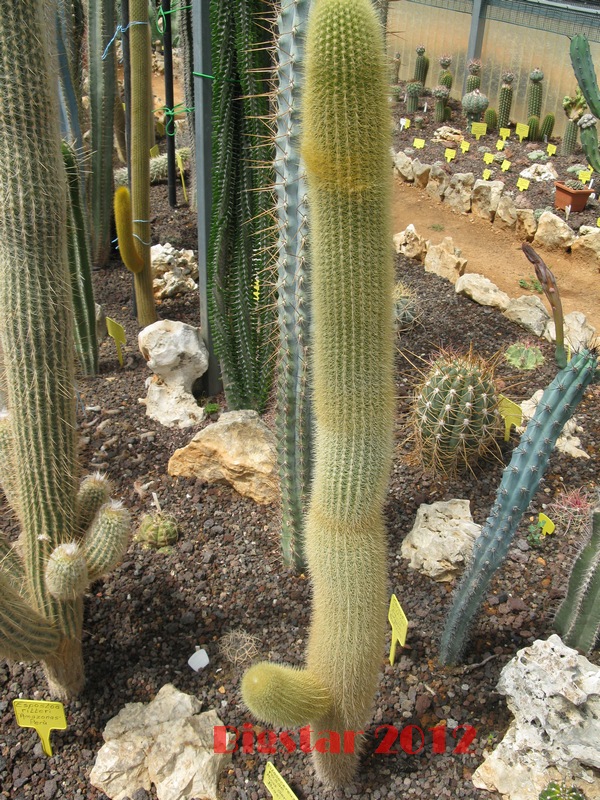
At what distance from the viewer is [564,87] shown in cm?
918

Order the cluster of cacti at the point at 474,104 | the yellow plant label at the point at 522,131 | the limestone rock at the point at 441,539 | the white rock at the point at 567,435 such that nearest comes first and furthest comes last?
the limestone rock at the point at 441,539, the white rock at the point at 567,435, the yellow plant label at the point at 522,131, the cluster of cacti at the point at 474,104

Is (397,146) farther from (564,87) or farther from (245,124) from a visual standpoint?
(245,124)

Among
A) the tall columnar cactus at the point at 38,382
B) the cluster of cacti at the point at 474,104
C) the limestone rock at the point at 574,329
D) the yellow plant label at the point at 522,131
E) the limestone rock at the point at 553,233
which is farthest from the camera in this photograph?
the cluster of cacti at the point at 474,104

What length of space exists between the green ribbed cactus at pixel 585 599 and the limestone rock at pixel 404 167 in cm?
704

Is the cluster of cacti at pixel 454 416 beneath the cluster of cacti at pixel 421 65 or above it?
beneath

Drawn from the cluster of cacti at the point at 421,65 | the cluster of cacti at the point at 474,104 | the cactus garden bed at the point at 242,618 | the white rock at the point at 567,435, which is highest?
the cluster of cacti at the point at 421,65

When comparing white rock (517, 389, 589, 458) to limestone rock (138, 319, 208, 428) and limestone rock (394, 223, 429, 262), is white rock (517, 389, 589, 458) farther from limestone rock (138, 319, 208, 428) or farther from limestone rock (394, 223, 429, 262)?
limestone rock (394, 223, 429, 262)

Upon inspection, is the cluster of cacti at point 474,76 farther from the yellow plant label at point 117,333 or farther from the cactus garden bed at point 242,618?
the yellow plant label at point 117,333

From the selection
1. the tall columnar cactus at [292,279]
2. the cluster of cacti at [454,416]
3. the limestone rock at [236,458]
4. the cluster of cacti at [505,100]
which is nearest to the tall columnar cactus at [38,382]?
the tall columnar cactus at [292,279]

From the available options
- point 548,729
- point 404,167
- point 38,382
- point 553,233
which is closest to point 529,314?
point 553,233

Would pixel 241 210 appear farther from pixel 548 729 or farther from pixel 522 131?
pixel 522 131

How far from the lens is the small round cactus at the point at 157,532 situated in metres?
2.99

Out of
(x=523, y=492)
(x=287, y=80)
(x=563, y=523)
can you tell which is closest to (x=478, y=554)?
(x=523, y=492)

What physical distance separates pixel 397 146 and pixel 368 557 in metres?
8.82
